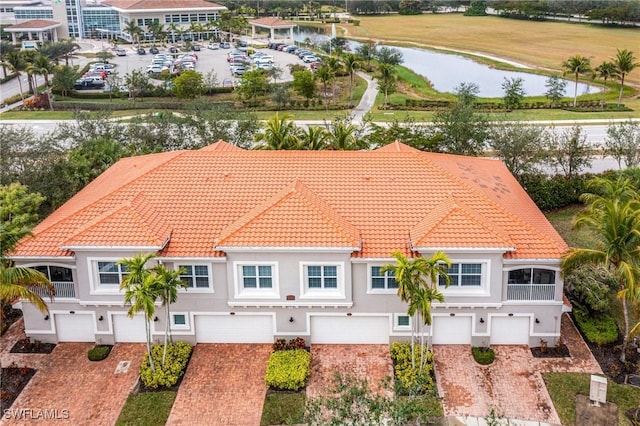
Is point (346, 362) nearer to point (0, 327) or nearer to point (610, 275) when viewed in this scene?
point (610, 275)

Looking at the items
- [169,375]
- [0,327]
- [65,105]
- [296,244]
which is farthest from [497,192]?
[65,105]

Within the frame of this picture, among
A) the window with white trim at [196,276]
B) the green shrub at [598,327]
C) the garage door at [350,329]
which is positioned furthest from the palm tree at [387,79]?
the window with white trim at [196,276]

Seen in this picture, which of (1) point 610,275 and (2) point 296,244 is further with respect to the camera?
(1) point 610,275

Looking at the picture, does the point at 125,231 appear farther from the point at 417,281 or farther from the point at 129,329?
the point at 417,281

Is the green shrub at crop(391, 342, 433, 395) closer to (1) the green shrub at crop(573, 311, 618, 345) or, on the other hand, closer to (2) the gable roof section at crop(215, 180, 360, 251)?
(2) the gable roof section at crop(215, 180, 360, 251)

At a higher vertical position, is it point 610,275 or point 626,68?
point 626,68

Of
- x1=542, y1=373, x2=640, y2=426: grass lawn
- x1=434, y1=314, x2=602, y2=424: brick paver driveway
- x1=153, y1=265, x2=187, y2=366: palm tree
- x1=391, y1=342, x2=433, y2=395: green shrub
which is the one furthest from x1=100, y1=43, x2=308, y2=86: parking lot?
x1=542, y1=373, x2=640, y2=426: grass lawn
